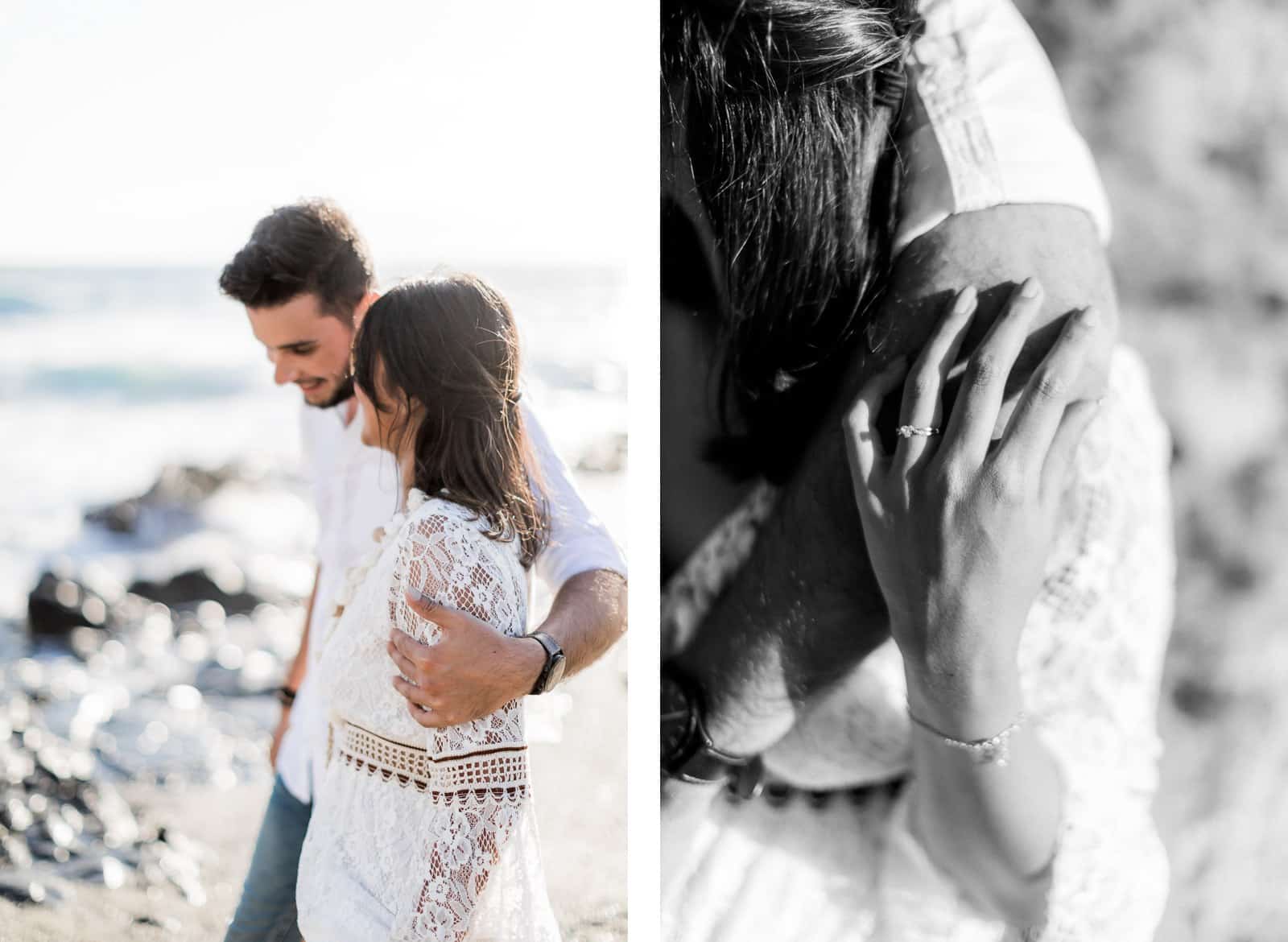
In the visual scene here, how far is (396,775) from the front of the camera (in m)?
1.24

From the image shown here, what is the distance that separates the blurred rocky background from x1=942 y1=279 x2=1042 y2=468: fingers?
27 cm

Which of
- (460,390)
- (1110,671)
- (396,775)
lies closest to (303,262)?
(460,390)

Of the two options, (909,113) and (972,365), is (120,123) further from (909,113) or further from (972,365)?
(972,365)

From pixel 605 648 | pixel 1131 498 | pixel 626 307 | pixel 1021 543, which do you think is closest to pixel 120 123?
pixel 626 307

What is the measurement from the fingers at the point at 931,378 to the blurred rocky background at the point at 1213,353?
30 centimetres

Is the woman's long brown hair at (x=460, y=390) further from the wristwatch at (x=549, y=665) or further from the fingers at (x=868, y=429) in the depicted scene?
the fingers at (x=868, y=429)

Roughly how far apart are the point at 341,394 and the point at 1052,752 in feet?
3.76

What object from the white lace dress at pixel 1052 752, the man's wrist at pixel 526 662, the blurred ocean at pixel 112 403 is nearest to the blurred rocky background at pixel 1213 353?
the white lace dress at pixel 1052 752

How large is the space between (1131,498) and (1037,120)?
57 cm

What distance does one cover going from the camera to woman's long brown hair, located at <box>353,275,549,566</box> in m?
1.25

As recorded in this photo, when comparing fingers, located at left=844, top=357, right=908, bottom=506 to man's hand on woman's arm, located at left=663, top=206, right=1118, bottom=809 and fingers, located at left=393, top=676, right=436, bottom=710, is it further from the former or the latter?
fingers, located at left=393, top=676, right=436, bottom=710

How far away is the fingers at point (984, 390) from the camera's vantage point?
48.8 inches

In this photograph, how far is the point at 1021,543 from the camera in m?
1.26

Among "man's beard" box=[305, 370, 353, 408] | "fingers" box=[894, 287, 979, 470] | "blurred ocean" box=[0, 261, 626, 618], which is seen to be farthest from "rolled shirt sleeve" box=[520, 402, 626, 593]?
"fingers" box=[894, 287, 979, 470]
